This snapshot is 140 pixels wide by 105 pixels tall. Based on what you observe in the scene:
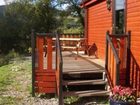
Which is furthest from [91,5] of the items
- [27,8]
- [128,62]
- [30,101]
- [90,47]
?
[27,8]

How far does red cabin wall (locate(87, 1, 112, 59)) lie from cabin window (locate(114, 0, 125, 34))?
0.79 meters

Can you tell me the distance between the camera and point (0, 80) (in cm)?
1327

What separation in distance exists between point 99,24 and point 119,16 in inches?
118

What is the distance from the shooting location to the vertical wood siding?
10.3 meters

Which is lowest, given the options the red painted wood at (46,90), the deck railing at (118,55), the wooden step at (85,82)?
the red painted wood at (46,90)

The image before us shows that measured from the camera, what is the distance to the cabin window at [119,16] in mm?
11621

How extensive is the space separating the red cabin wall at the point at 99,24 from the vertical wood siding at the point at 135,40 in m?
2.42

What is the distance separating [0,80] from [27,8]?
53.7 ft

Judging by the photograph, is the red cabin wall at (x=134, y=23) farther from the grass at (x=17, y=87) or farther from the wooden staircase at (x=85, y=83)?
the grass at (x=17, y=87)

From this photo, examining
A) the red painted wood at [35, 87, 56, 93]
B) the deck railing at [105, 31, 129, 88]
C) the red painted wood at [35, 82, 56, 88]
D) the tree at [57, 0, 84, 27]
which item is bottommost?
the red painted wood at [35, 87, 56, 93]

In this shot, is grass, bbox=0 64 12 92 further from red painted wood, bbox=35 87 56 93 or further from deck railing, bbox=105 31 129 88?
deck railing, bbox=105 31 129 88

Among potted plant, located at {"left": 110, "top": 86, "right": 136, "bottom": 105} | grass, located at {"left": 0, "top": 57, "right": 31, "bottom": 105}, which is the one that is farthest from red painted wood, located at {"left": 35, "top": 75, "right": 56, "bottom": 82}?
potted plant, located at {"left": 110, "top": 86, "right": 136, "bottom": 105}

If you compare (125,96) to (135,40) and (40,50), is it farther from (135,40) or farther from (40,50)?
(40,50)

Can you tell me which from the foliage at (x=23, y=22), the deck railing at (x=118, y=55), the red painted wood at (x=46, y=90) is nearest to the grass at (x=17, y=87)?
the red painted wood at (x=46, y=90)
